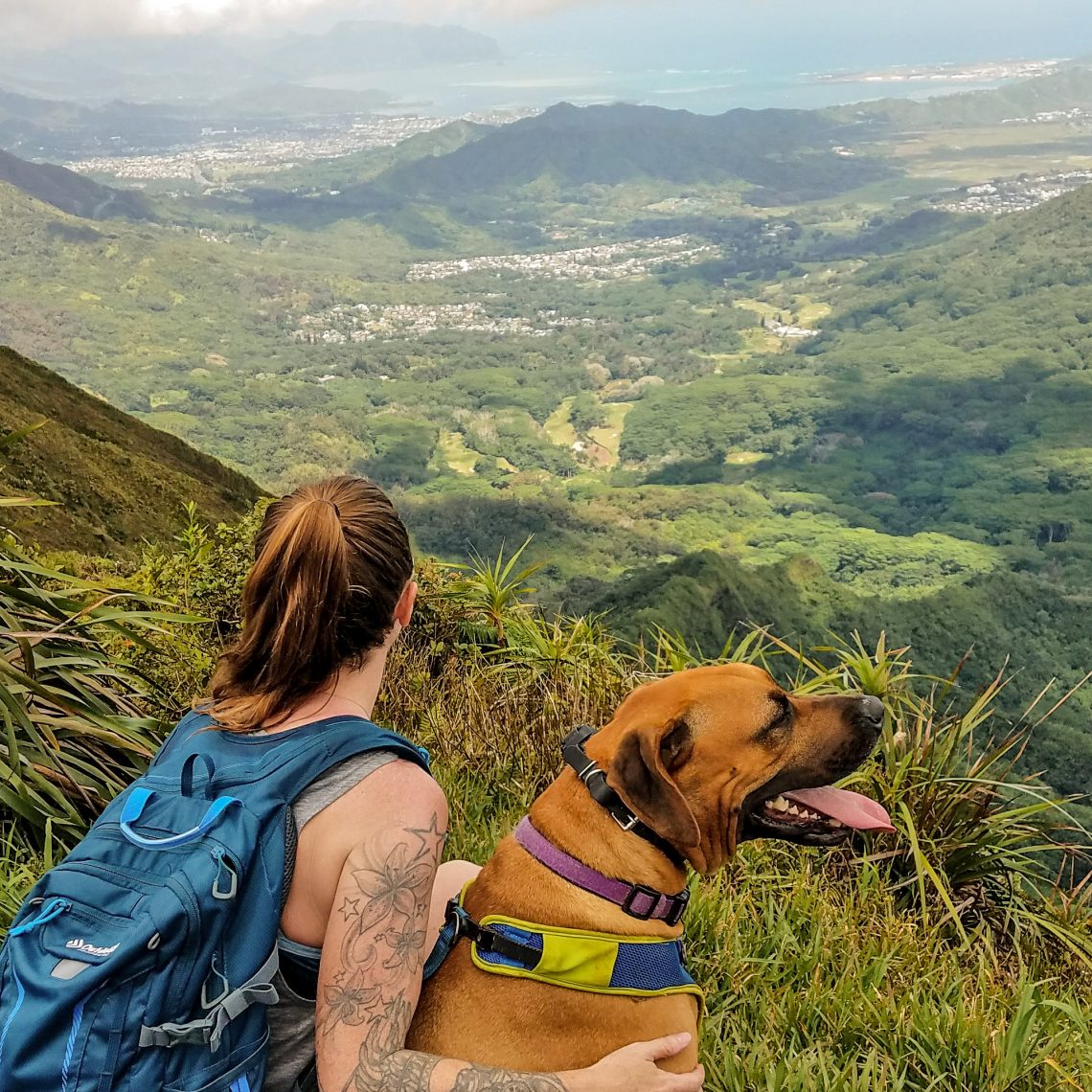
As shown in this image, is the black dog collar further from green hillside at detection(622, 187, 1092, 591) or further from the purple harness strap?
green hillside at detection(622, 187, 1092, 591)

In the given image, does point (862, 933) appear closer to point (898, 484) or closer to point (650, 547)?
point (650, 547)

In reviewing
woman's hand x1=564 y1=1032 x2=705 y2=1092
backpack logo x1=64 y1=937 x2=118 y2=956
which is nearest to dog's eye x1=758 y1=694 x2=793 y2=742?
woman's hand x1=564 y1=1032 x2=705 y2=1092

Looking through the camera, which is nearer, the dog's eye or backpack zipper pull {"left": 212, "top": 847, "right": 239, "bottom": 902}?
backpack zipper pull {"left": 212, "top": 847, "right": 239, "bottom": 902}

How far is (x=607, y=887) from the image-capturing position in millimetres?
1708

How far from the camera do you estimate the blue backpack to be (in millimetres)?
1231

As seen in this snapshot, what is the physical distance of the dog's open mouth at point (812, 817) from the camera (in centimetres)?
199

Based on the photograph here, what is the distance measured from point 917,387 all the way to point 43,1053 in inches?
4716

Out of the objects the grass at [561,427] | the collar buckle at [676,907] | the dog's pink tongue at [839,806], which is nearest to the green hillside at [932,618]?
the dog's pink tongue at [839,806]

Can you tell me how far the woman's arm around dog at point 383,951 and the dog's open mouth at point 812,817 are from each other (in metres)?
0.77

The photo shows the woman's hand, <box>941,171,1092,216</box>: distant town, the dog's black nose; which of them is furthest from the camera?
<box>941,171,1092,216</box>: distant town

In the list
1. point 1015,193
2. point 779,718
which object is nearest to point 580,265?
point 1015,193

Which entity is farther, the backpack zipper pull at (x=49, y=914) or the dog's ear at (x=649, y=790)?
the dog's ear at (x=649, y=790)

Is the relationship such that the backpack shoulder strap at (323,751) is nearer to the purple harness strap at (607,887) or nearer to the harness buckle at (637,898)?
the purple harness strap at (607,887)

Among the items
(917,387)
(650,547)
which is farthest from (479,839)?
(917,387)
